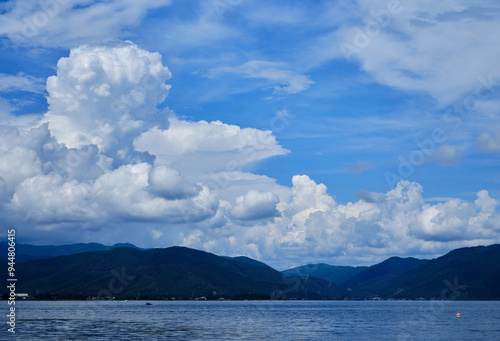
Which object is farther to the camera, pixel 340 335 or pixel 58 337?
pixel 340 335

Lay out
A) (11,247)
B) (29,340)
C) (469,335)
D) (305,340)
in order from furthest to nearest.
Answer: (469,335)
(305,340)
(29,340)
(11,247)

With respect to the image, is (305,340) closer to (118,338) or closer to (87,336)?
(118,338)

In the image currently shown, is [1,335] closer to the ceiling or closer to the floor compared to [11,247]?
closer to the floor

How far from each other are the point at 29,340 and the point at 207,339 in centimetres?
4602

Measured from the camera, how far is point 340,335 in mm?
165875

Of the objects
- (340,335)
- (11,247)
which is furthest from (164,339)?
(340,335)

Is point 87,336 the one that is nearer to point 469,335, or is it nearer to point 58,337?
point 58,337

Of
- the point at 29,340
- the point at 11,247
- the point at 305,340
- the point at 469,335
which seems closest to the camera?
the point at 11,247

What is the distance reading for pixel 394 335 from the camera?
16212 cm

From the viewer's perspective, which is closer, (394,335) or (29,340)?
(29,340)

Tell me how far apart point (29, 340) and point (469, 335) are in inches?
4982

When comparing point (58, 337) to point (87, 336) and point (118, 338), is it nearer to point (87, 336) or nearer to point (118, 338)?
point (87, 336)

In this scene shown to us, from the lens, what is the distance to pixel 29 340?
136 meters

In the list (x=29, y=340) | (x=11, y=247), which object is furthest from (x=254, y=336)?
(x=11, y=247)
